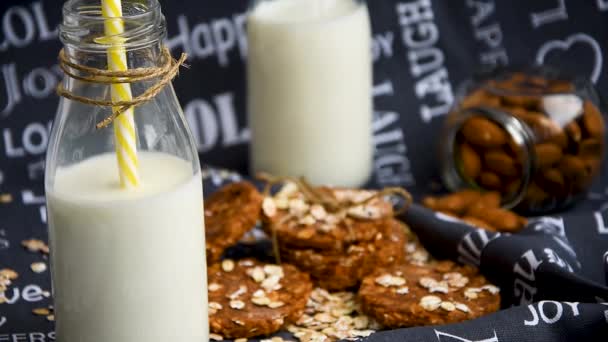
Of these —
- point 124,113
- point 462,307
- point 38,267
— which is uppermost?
point 124,113

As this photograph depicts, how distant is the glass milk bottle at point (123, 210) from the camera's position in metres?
1.14

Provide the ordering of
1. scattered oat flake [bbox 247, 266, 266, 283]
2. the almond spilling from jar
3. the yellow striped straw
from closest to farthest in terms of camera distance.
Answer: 1. the yellow striped straw
2. scattered oat flake [bbox 247, 266, 266, 283]
3. the almond spilling from jar

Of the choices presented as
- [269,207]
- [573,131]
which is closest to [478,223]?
[573,131]

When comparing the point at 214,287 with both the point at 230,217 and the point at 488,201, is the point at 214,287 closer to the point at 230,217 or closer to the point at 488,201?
the point at 230,217

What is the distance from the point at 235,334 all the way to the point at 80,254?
31 cm

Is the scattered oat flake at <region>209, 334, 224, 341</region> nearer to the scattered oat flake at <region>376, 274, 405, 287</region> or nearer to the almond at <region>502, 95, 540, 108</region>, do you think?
the scattered oat flake at <region>376, 274, 405, 287</region>

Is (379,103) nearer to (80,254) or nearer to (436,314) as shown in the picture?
(436,314)

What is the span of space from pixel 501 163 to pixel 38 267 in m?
0.81

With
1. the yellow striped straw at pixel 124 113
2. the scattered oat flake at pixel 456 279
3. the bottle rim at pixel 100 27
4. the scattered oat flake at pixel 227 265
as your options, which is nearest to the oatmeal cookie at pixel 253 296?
the scattered oat flake at pixel 227 265

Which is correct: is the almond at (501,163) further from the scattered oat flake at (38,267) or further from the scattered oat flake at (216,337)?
the scattered oat flake at (38,267)

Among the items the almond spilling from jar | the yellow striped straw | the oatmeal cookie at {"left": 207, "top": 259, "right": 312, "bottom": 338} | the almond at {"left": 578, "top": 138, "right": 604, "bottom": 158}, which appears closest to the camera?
the yellow striped straw

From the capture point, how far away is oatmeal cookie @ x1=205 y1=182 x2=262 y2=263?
1514mm

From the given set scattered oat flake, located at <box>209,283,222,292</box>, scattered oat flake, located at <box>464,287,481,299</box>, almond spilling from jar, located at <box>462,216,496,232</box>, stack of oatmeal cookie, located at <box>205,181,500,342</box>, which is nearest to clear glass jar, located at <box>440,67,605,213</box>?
almond spilling from jar, located at <box>462,216,496,232</box>

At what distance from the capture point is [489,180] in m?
1.81
